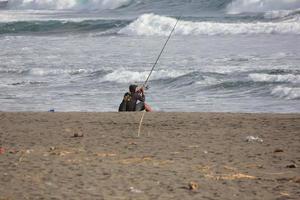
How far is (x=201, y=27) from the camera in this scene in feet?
96.5

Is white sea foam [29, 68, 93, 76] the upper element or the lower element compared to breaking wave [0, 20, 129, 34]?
lower

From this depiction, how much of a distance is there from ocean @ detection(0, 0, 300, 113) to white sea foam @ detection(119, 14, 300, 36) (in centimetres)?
4

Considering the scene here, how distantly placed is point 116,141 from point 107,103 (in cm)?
560

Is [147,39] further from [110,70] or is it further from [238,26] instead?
[110,70]

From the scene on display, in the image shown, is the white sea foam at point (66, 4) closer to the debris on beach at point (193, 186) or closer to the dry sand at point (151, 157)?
the dry sand at point (151, 157)

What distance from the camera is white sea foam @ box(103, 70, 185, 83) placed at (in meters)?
17.2

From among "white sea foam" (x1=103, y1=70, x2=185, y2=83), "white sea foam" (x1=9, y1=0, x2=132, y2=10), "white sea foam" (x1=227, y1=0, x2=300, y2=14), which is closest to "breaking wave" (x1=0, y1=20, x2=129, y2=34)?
"white sea foam" (x1=227, y1=0, x2=300, y2=14)

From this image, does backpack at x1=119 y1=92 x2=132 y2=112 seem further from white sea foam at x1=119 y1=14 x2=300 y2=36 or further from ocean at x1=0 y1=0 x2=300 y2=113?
white sea foam at x1=119 y1=14 x2=300 y2=36

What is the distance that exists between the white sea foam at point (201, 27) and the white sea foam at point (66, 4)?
10770 millimetres

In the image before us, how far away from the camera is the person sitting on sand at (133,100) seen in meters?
11.4

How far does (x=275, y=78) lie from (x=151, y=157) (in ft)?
29.3

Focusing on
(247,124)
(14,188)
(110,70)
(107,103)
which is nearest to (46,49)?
(110,70)

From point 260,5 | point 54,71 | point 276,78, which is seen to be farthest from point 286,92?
point 260,5

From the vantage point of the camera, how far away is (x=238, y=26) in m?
28.6
